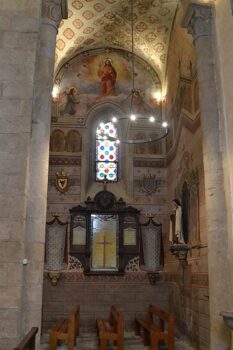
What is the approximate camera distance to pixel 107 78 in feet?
47.0

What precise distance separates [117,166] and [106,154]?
580 millimetres

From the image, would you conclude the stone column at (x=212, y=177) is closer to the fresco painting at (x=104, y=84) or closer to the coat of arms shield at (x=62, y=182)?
the fresco painting at (x=104, y=84)

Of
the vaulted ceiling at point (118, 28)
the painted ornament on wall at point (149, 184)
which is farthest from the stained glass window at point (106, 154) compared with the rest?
the vaulted ceiling at point (118, 28)

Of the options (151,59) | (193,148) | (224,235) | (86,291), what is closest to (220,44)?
(193,148)

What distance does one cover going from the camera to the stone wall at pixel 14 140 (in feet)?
18.8

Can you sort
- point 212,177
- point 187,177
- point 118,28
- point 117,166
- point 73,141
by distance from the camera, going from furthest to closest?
point 117,166, point 73,141, point 118,28, point 187,177, point 212,177

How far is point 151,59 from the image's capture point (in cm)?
1425

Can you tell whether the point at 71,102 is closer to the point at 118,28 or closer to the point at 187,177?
the point at 118,28

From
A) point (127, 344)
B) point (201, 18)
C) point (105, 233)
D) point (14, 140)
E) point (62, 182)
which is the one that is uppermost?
point (201, 18)

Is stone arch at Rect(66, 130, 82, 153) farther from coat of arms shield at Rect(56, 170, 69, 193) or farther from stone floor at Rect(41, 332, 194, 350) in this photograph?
stone floor at Rect(41, 332, 194, 350)

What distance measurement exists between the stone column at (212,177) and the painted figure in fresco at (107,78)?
5.64 metres

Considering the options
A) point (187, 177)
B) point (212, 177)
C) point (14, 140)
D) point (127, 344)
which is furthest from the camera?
point (187, 177)

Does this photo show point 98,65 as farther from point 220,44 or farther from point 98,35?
point 220,44

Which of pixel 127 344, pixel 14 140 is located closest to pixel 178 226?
pixel 127 344
